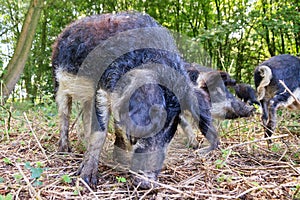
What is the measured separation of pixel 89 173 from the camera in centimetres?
287

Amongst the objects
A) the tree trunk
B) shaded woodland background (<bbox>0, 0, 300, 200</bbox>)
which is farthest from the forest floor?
the tree trunk

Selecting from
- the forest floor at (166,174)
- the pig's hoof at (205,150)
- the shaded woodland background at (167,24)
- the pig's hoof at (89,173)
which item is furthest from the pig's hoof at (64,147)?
the shaded woodland background at (167,24)

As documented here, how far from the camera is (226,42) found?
12.0 meters

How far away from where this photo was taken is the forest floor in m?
2.50

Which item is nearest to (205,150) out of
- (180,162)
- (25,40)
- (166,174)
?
(180,162)

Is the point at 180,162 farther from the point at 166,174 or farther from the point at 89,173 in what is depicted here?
the point at 89,173

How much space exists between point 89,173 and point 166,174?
2.17 feet

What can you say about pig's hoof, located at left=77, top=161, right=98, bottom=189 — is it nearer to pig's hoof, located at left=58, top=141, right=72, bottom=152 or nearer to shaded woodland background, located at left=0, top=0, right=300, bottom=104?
pig's hoof, located at left=58, top=141, right=72, bottom=152

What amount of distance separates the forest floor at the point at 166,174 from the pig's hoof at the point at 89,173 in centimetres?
6

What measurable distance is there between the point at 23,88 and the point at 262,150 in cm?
1134

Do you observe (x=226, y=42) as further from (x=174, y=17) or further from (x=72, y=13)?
(x=72, y=13)

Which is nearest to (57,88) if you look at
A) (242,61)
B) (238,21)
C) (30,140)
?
(30,140)

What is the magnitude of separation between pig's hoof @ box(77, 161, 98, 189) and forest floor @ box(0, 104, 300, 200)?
0.06m

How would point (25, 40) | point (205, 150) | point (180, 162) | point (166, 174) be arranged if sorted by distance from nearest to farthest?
point (166, 174)
point (180, 162)
point (205, 150)
point (25, 40)
